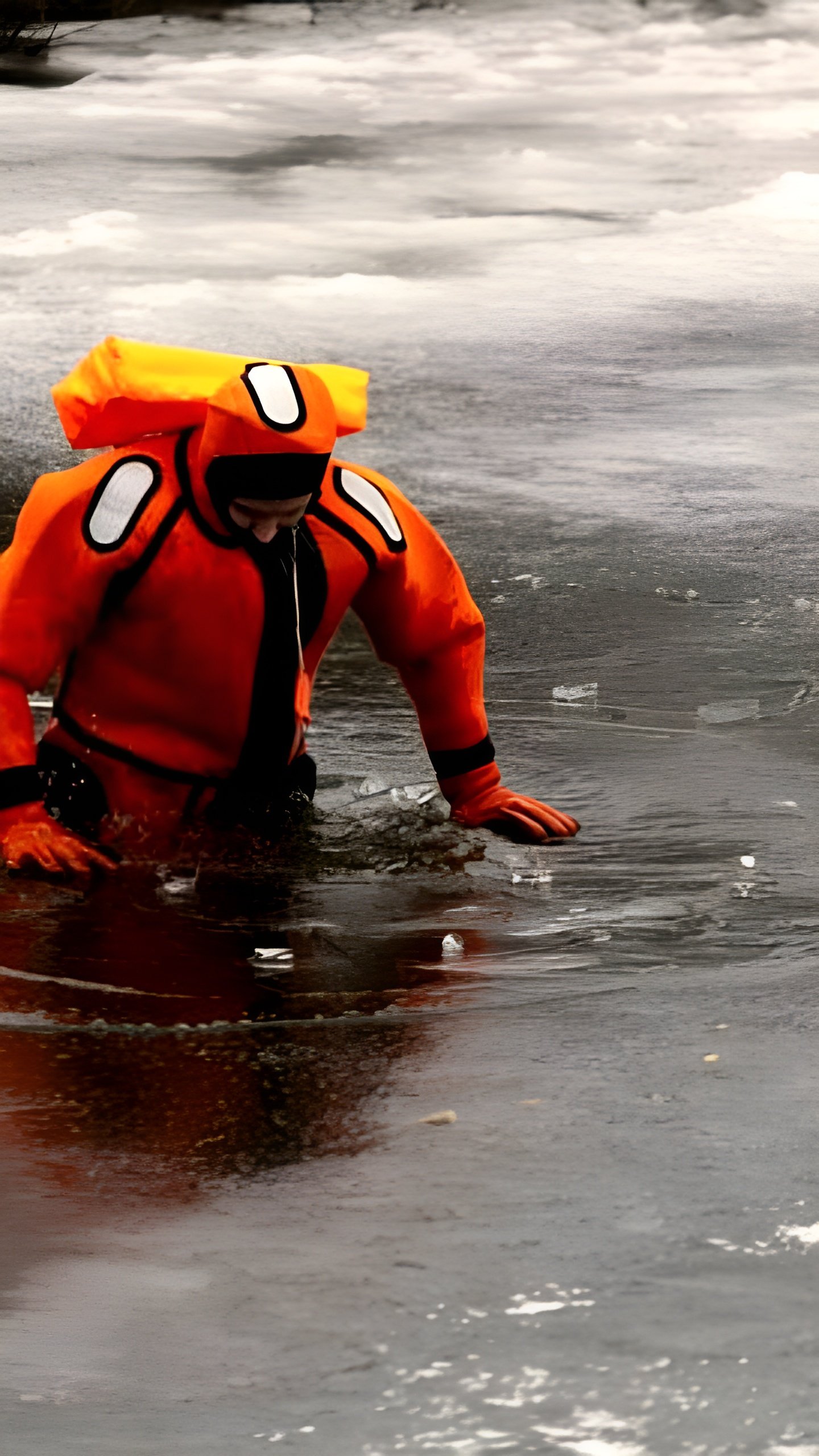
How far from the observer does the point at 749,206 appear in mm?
9805

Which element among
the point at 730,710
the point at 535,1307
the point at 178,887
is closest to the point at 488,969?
the point at 178,887

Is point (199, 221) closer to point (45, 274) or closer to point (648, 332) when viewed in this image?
point (45, 274)

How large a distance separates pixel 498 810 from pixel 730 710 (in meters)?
1.07

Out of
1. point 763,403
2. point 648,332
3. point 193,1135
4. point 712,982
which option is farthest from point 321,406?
point 648,332

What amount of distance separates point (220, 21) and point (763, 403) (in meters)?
7.38

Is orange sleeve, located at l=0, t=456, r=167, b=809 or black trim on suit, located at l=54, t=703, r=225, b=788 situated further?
black trim on suit, located at l=54, t=703, r=225, b=788

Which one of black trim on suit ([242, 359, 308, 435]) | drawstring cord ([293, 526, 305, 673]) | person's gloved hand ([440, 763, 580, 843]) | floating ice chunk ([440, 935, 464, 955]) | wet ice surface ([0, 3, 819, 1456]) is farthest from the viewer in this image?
person's gloved hand ([440, 763, 580, 843])

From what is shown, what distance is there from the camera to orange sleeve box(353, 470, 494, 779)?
3.98 metres

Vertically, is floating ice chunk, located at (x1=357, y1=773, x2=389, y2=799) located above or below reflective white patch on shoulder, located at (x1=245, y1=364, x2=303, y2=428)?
below

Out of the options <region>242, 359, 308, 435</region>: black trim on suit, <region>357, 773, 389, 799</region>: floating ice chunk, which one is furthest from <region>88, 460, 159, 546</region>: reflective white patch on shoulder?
<region>357, 773, 389, 799</region>: floating ice chunk

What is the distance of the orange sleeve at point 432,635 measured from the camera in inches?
157

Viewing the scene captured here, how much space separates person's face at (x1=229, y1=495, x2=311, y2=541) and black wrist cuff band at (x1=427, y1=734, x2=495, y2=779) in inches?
25.9

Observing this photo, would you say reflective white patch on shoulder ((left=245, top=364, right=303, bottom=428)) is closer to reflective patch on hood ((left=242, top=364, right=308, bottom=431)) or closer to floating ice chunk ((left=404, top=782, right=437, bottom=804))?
reflective patch on hood ((left=242, top=364, right=308, bottom=431))

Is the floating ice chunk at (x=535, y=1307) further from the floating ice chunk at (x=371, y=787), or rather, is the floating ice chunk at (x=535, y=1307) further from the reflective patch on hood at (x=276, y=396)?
the floating ice chunk at (x=371, y=787)
